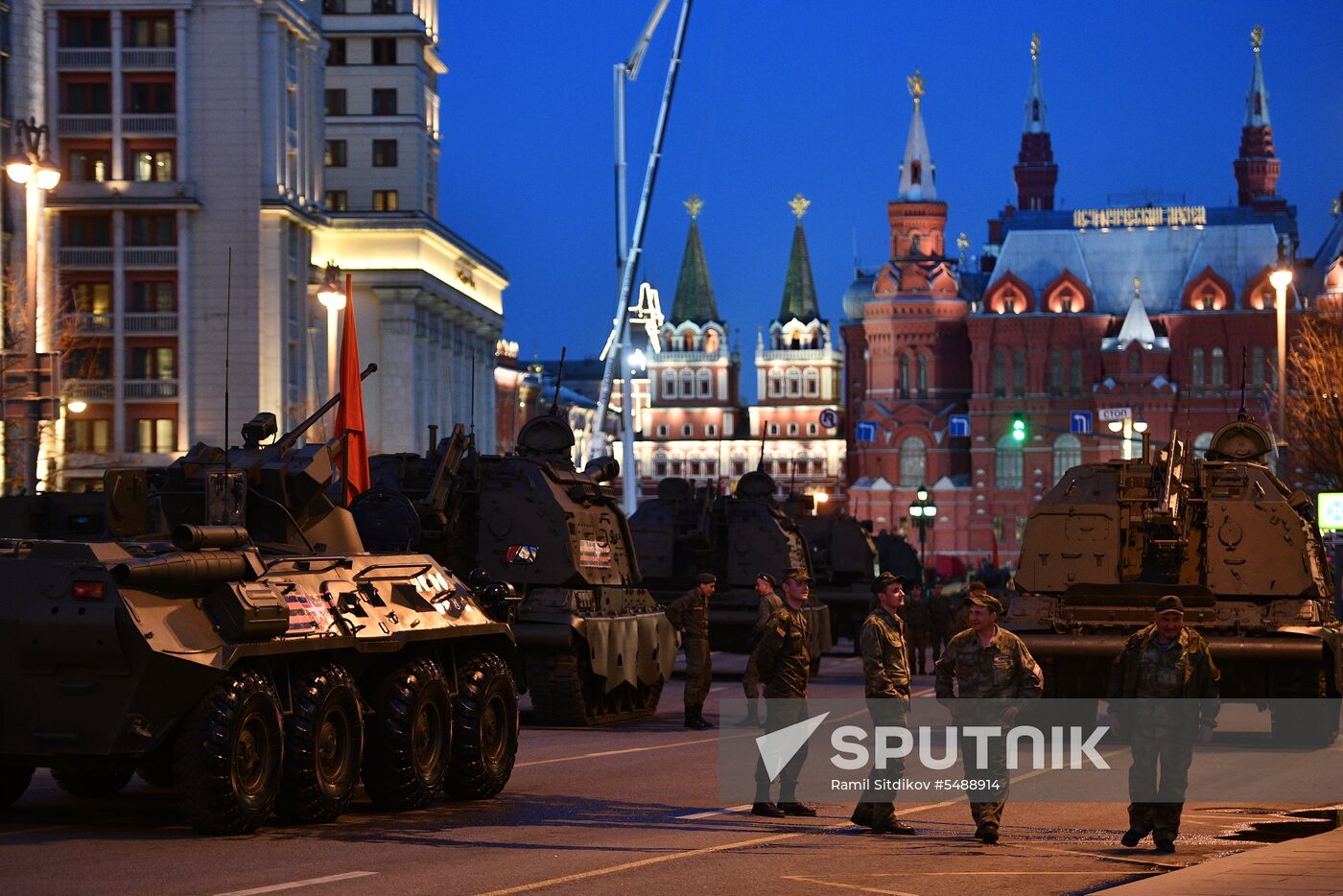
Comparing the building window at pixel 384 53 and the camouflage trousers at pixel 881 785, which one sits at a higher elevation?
the building window at pixel 384 53

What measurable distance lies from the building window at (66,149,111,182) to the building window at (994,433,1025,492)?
261ft

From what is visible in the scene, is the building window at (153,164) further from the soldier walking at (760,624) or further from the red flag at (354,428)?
the soldier walking at (760,624)

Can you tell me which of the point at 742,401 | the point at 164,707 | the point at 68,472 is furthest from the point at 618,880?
the point at 742,401

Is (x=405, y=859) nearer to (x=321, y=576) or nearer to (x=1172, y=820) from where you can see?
(x=321, y=576)

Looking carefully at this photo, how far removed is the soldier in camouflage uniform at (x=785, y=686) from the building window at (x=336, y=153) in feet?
271

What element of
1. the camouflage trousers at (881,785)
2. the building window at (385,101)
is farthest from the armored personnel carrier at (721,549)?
the building window at (385,101)

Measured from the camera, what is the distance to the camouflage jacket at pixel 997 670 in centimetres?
1385

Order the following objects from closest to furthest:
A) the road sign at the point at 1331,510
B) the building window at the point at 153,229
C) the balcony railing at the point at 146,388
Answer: the road sign at the point at 1331,510
the balcony railing at the point at 146,388
the building window at the point at 153,229

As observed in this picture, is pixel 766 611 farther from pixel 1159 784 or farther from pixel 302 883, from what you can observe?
pixel 302 883

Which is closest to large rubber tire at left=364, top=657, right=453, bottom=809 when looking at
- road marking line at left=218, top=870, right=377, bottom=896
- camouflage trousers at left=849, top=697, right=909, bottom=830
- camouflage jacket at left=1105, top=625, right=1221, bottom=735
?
road marking line at left=218, top=870, right=377, bottom=896

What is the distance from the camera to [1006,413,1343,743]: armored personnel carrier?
21516 millimetres

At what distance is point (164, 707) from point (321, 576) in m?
1.84

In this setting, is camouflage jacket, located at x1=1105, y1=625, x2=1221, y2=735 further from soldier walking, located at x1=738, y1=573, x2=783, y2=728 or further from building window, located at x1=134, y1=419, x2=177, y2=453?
building window, located at x1=134, y1=419, x2=177, y2=453

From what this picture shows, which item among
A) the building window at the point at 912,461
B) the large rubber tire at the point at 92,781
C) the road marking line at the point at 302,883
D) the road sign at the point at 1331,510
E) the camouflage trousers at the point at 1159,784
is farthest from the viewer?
the building window at the point at 912,461
